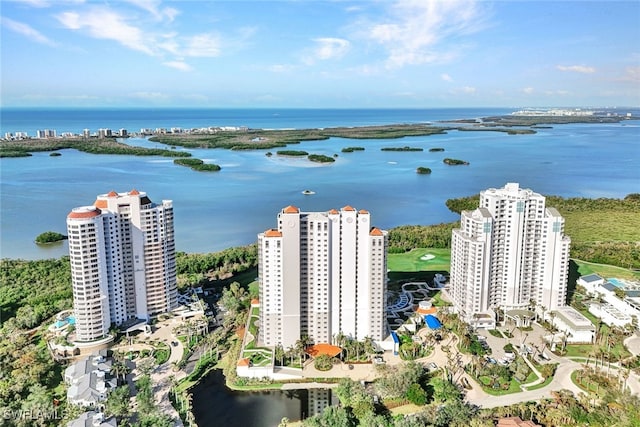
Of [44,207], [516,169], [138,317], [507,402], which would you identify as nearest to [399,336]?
[507,402]

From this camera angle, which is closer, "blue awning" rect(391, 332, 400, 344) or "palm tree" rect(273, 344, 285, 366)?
"palm tree" rect(273, 344, 285, 366)

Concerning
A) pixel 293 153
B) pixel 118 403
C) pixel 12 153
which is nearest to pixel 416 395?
pixel 118 403

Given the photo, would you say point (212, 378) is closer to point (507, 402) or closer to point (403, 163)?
point (507, 402)

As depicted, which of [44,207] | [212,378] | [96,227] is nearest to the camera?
[212,378]

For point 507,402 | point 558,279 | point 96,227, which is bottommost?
point 507,402

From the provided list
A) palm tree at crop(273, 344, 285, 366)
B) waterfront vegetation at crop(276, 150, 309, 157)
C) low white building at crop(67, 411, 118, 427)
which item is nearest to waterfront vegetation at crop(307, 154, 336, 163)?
waterfront vegetation at crop(276, 150, 309, 157)

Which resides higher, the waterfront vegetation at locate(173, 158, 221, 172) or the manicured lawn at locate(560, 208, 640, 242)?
the waterfront vegetation at locate(173, 158, 221, 172)

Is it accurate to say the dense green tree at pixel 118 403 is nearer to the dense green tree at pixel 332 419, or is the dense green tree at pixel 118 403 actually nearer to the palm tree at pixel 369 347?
the dense green tree at pixel 332 419

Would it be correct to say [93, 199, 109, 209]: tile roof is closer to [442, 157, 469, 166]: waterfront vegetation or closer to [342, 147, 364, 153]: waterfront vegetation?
[442, 157, 469, 166]: waterfront vegetation
